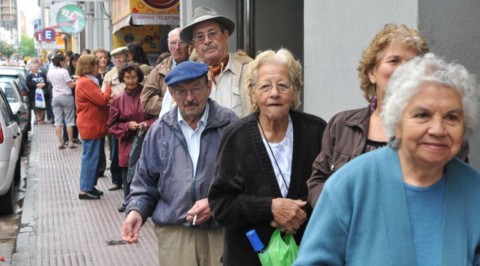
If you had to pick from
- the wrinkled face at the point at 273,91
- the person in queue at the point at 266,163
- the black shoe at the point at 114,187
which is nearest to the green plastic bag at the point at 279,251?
the person in queue at the point at 266,163

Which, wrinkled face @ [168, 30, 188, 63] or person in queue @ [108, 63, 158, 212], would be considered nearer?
wrinkled face @ [168, 30, 188, 63]

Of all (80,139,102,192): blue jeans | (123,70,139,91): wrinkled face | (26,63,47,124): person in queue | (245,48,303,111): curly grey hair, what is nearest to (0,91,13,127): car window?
(80,139,102,192): blue jeans

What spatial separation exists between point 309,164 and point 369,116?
1.60ft

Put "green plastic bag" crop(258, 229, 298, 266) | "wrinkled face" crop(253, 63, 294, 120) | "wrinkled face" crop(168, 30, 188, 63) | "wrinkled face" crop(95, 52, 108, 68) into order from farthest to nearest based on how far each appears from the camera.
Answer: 1. "wrinkled face" crop(95, 52, 108, 68)
2. "wrinkled face" crop(168, 30, 188, 63)
3. "wrinkled face" crop(253, 63, 294, 120)
4. "green plastic bag" crop(258, 229, 298, 266)

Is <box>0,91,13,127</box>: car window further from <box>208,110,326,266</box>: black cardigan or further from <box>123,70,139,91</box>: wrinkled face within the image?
<box>208,110,326,266</box>: black cardigan

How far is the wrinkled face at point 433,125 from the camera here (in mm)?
2533

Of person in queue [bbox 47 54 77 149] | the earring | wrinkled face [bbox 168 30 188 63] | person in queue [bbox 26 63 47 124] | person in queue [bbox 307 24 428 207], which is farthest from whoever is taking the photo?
person in queue [bbox 26 63 47 124]

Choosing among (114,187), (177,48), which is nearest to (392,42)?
(177,48)

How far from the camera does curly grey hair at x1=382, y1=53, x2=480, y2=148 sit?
8.51 feet

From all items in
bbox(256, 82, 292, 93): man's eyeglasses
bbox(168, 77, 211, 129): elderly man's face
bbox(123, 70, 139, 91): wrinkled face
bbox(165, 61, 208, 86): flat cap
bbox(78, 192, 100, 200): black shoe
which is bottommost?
bbox(78, 192, 100, 200): black shoe

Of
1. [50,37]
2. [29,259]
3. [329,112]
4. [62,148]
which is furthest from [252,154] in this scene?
[50,37]

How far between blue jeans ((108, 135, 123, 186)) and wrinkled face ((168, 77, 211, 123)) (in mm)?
6494

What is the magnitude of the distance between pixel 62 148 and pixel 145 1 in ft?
15.6

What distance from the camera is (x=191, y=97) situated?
4.46m
